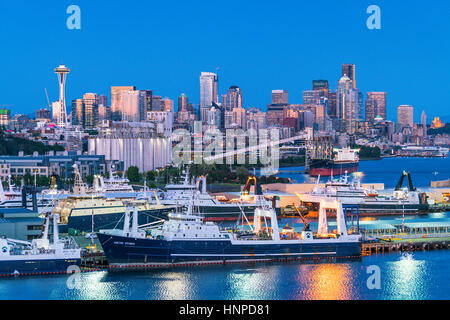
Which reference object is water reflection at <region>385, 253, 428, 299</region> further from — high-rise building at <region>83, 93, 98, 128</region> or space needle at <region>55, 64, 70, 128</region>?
high-rise building at <region>83, 93, 98, 128</region>

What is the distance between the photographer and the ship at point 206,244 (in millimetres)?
18516

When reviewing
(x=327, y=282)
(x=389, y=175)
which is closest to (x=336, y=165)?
(x=389, y=175)

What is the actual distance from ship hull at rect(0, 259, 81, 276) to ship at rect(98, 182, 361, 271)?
1068mm

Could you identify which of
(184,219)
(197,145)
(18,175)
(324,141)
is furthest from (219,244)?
(197,145)

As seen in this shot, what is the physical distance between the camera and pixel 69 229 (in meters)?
23.2

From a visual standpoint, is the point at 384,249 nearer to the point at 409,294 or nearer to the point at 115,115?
the point at 409,294

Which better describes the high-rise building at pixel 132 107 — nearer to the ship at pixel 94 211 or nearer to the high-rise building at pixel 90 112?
the high-rise building at pixel 90 112

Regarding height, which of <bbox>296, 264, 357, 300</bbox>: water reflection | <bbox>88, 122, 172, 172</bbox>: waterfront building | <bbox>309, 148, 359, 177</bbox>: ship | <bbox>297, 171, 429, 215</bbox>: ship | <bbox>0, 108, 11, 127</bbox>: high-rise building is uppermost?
<bbox>0, 108, 11, 127</bbox>: high-rise building

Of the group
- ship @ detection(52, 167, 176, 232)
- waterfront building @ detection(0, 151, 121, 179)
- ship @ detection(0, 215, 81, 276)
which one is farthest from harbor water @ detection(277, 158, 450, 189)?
ship @ detection(0, 215, 81, 276)

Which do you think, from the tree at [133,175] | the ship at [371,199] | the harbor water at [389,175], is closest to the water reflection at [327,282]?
the ship at [371,199]

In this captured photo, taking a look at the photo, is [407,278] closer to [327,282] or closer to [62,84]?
[327,282]

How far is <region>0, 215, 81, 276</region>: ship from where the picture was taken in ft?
57.0

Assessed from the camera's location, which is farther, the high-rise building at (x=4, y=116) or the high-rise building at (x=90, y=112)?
the high-rise building at (x=90, y=112)

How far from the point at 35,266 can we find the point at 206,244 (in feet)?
12.5
